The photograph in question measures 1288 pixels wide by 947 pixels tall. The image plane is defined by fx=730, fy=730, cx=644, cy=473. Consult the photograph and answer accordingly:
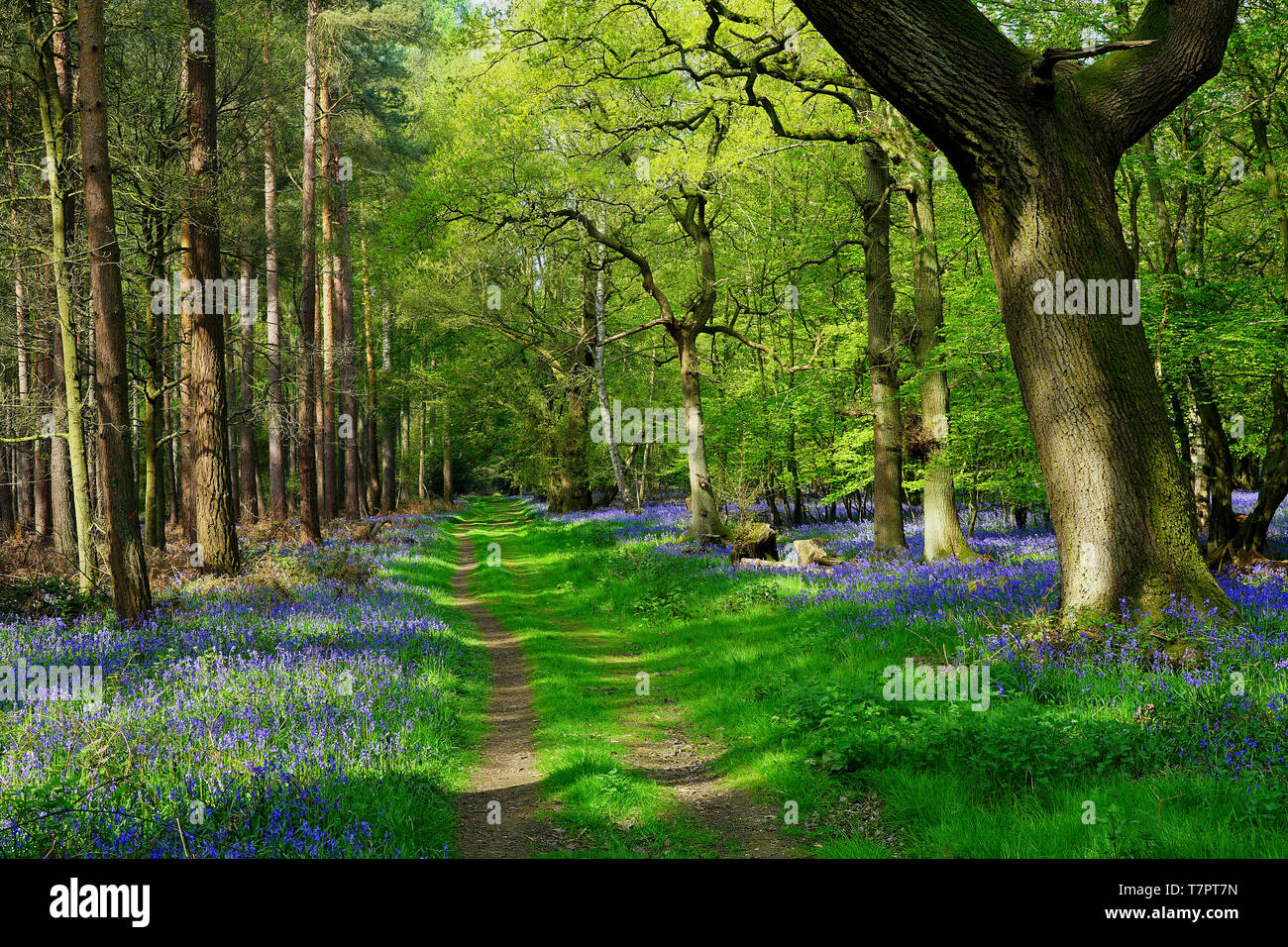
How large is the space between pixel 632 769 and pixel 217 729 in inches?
134

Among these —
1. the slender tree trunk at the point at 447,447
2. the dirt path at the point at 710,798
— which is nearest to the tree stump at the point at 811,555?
the dirt path at the point at 710,798

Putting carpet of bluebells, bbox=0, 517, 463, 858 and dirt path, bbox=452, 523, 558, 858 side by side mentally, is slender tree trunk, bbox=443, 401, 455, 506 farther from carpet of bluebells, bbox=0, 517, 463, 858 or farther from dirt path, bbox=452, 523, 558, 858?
dirt path, bbox=452, 523, 558, 858

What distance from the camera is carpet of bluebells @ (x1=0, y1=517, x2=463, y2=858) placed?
13.6 feet

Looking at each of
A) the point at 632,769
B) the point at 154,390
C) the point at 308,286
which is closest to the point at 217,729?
the point at 632,769

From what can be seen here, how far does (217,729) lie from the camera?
5.65 meters

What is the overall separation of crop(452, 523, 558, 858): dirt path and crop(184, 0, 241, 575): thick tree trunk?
614 cm

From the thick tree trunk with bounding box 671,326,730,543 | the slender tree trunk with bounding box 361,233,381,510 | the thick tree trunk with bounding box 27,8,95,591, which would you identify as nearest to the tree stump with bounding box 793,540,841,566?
the thick tree trunk with bounding box 671,326,730,543

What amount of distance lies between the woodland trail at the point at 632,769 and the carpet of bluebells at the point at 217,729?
731mm

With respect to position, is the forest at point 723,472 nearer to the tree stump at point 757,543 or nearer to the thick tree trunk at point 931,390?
the thick tree trunk at point 931,390

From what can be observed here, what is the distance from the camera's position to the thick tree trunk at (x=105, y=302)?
850cm

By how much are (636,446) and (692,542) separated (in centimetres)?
1742
